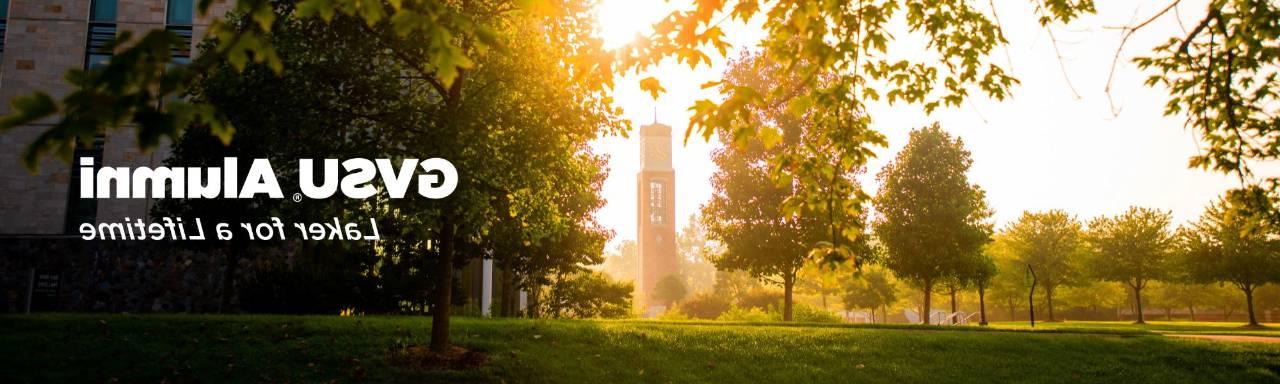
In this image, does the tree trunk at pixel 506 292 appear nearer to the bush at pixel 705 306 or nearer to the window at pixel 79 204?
the window at pixel 79 204

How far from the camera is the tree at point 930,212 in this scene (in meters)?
30.8

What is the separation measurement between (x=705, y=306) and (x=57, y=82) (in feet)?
126

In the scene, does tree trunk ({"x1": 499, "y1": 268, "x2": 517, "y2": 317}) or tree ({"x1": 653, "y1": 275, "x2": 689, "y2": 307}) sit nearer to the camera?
tree trunk ({"x1": 499, "y1": 268, "x2": 517, "y2": 317})

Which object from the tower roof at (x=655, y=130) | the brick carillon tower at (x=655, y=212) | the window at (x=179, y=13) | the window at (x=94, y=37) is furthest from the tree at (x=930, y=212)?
the tower roof at (x=655, y=130)

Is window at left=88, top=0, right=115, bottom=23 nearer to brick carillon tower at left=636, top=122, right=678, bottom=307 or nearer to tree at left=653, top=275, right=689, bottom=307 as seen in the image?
tree at left=653, top=275, right=689, bottom=307

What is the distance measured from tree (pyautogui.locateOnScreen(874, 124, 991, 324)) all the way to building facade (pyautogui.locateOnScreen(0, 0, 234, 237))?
28083 mm

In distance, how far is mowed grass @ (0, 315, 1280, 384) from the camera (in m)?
10.8

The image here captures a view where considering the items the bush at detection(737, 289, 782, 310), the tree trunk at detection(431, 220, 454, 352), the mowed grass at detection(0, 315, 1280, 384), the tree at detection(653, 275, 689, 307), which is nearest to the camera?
the mowed grass at detection(0, 315, 1280, 384)

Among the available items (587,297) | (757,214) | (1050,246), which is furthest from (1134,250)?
(587,297)

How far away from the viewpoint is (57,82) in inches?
985

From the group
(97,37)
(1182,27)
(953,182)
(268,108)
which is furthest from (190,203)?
(953,182)

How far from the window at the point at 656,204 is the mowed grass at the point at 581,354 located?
6856 centimetres

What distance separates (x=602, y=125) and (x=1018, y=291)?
40470 mm

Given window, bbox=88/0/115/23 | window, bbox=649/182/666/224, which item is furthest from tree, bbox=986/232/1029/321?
window, bbox=88/0/115/23
